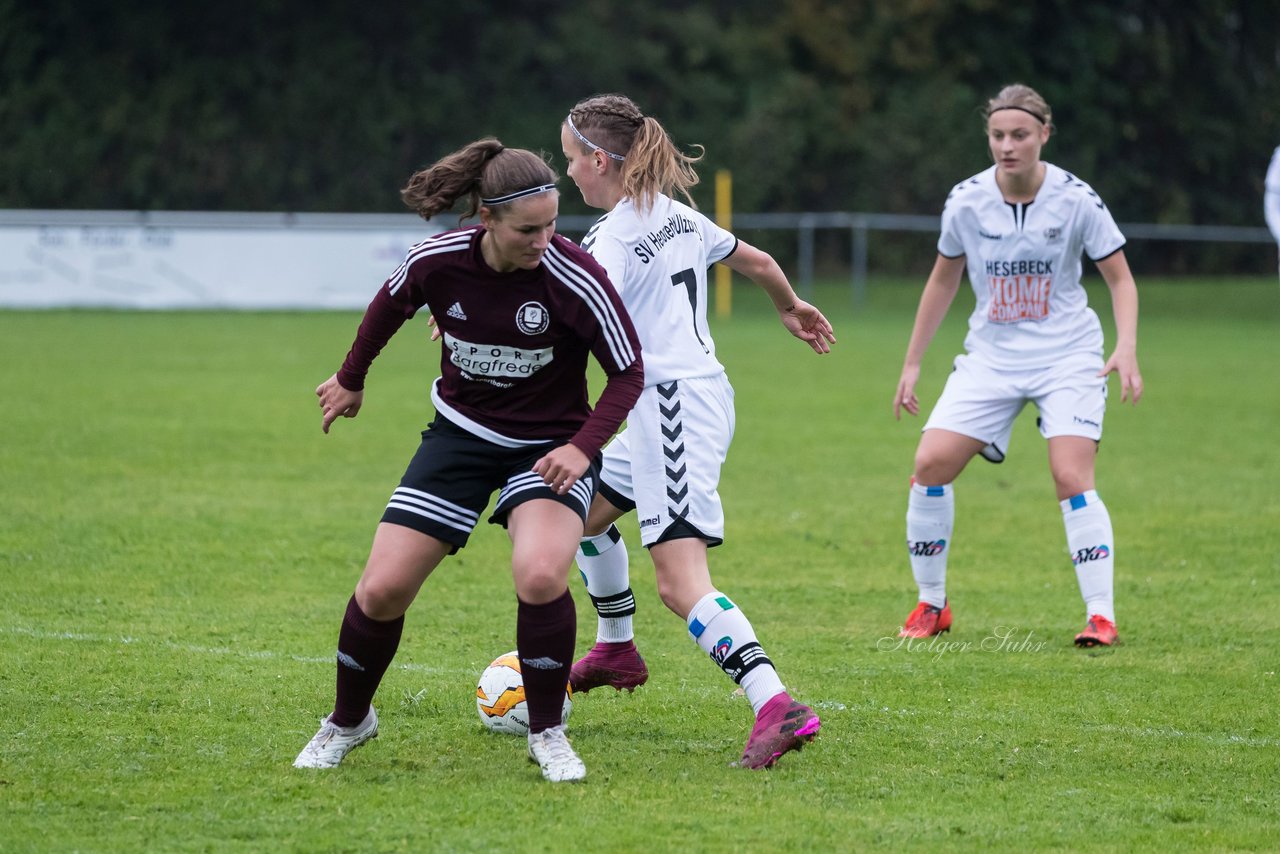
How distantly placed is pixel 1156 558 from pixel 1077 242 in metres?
2.22

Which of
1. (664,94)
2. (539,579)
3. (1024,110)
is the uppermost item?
(1024,110)

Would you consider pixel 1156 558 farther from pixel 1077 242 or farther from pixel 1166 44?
pixel 1166 44

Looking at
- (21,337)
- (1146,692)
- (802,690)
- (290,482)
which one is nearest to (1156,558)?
(1146,692)

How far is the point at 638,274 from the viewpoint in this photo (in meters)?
4.52

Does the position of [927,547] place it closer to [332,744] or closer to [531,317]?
[531,317]

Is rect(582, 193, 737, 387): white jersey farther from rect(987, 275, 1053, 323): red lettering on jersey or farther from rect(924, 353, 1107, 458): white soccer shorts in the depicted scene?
rect(987, 275, 1053, 323): red lettering on jersey

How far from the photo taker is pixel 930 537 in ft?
20.4

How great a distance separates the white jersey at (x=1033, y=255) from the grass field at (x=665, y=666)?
113 cm

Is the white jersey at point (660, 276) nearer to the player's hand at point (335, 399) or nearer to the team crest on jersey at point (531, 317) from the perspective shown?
the team crest on jersey at point (531, 317)

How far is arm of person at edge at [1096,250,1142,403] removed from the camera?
19.0 ft

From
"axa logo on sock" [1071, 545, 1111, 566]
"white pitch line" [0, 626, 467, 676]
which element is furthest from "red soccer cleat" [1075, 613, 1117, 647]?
"white pitch line" [0, 626, 467, 676]

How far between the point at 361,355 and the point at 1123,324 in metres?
3.06

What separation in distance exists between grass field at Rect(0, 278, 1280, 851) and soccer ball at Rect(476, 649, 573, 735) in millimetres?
75

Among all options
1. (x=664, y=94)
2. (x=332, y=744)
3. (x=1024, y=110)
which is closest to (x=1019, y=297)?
(x=1024, y=110)
